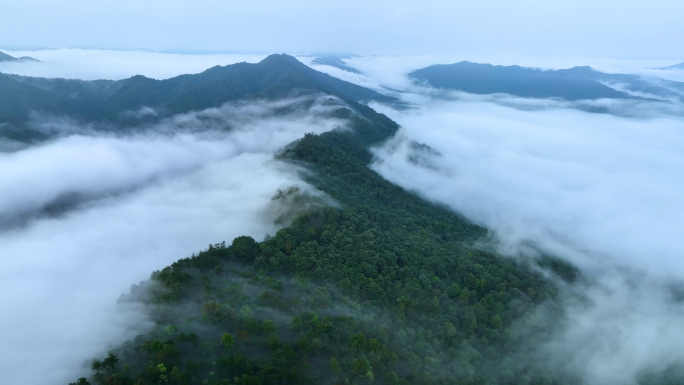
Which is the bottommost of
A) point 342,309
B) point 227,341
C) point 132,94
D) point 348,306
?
point 348,306

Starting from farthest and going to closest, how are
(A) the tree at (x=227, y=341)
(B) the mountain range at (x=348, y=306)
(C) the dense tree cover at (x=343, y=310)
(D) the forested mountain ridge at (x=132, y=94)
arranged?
(D) the forested mountain ridge at (x=132, y=94) → (A) the tree at (x=227, y=341) → (B) the mountain range at (x=348, y=306) → (C) the dense tree cover at (x=343, y=310)

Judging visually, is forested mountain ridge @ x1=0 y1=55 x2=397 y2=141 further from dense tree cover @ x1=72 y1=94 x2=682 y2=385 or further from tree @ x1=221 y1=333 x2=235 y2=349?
tree @ x1=221 y1=333 x2=235 y2=349

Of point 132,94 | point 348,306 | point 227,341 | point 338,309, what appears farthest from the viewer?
point 132,94

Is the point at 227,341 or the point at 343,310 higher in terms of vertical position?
the point at 227,341

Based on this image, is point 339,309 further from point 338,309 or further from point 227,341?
point 227,341

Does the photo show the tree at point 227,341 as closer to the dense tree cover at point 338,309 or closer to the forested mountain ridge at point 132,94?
the dense tree cover at point 338,309

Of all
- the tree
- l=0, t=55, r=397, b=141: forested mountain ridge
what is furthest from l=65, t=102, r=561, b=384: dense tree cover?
l=0, t=55, r=397, b=141: forested mountain ridge

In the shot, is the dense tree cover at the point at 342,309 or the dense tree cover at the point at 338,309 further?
the dense tree cover at the point at 342,309

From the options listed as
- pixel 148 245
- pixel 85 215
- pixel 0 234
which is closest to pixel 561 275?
pixel 148 245

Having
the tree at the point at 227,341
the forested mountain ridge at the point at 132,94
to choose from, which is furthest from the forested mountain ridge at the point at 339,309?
the forested mountain ridge at the point at 132,94

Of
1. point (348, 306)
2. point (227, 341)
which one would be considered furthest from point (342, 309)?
point (227, 341)
